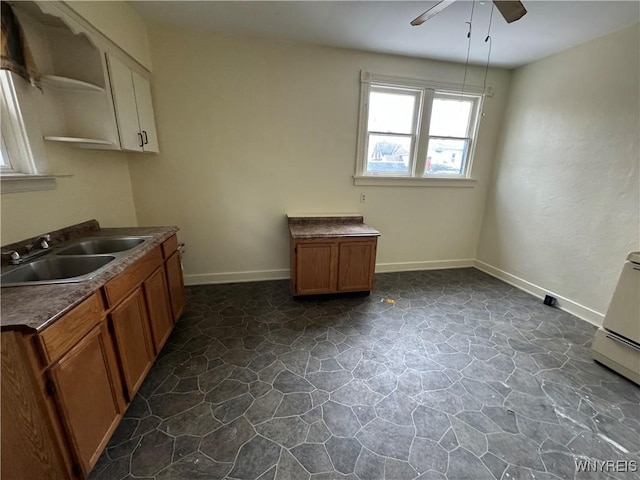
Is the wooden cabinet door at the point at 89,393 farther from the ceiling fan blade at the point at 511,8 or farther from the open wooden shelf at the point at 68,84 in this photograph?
the ceiling fan blade at the point at 511,8

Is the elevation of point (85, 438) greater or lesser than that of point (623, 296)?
lesser

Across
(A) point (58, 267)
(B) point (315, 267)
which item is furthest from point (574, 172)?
(A) point (58, 267)

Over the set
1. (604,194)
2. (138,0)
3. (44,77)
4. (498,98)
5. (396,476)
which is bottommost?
(396,476)

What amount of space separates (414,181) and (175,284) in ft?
10.4

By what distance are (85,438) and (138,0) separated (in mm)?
3196

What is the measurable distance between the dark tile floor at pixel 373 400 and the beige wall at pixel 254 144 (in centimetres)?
97

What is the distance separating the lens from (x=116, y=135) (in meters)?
2.15

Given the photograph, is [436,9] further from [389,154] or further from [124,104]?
[124,104]

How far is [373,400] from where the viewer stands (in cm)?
178

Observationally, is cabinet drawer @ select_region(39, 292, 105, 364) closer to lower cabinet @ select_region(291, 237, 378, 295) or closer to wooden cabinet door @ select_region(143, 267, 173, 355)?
wooden cabinet door @ select_region(143, 267, 173, 355)

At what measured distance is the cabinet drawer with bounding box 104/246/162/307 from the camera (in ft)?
4.75

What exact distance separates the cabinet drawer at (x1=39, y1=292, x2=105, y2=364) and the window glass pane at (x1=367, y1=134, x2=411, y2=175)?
3.13 meters

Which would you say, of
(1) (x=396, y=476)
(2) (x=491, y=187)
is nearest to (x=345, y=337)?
(1) (x=396, y=476)

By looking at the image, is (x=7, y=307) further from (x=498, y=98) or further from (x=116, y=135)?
(x=498, y=98)
